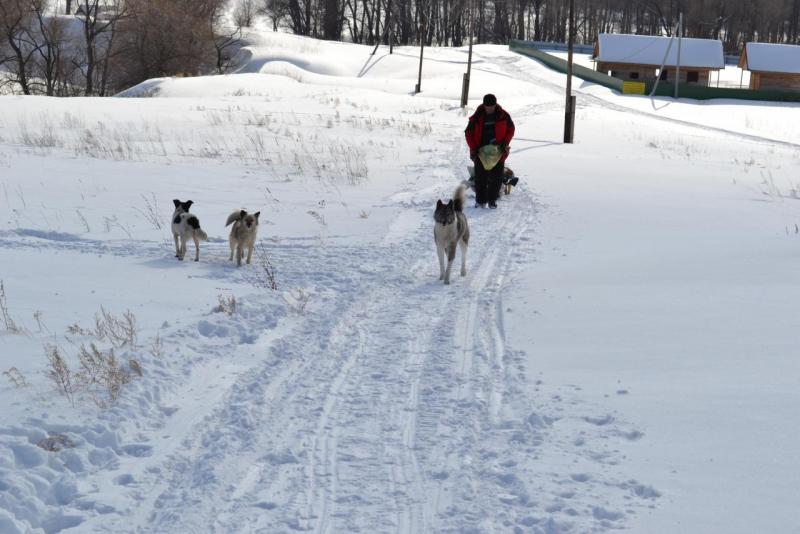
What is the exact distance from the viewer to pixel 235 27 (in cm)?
8200

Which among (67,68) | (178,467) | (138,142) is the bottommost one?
(178,467)

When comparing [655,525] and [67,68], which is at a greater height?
[67,68]

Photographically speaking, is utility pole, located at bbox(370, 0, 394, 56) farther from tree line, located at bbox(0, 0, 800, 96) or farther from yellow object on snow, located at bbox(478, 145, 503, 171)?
yellow object on snow, located at bbox(478, 145, 503, 171)

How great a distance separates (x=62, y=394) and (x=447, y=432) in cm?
264

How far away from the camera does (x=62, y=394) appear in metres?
5.43

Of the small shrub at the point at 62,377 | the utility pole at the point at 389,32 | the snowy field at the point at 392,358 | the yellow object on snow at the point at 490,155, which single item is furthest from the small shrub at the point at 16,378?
the utility pole at the point at 389,32

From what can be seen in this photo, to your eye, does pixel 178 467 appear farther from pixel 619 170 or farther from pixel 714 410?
pixel 619 170

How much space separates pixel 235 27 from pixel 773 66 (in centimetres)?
5119

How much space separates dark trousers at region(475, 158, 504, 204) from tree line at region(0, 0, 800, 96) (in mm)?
39796

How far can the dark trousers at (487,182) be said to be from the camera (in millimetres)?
13594

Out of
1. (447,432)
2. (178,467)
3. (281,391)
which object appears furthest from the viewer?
(281,391)

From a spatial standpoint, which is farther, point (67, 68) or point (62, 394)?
point (67, 68)

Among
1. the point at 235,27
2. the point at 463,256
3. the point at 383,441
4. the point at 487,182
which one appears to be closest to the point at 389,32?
the point at 235,27

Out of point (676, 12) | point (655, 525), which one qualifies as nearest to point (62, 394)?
point (655, 525)
